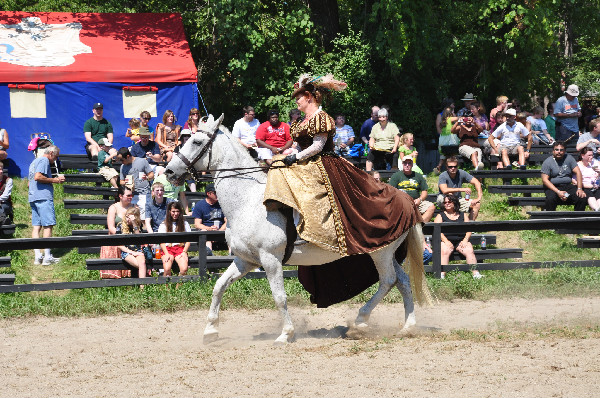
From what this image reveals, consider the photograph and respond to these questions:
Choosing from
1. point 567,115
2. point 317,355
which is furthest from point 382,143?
point 317,355

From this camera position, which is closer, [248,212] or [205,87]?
[248,212]

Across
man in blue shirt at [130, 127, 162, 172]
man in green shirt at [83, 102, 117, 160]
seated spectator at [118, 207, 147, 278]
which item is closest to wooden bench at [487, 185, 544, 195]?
man in blue shirt at [130, 127, 162, 172]

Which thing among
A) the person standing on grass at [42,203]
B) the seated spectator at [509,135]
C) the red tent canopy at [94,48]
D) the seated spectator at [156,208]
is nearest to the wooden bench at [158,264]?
the seated spectator at [156,208]

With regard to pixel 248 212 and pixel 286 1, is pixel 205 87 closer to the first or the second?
pixel 286 1

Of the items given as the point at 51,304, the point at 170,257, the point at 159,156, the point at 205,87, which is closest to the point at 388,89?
the point at 205,87

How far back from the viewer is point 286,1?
905 inches

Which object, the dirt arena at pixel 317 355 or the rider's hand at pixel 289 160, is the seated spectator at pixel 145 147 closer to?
the dirt arena at pixel 317 355

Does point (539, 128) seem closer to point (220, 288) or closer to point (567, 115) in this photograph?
point (567, 115)

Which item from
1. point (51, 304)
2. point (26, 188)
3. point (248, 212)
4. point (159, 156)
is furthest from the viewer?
point (26, 188)

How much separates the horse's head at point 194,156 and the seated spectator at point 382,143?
9.10m

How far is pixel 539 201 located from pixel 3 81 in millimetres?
11888

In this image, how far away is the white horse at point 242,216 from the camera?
9.15 m

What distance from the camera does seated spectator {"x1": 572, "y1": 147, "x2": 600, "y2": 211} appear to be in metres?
15.8

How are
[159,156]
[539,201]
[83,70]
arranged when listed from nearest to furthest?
1. [159,156]
2. [539,201]
3. [83,70]
